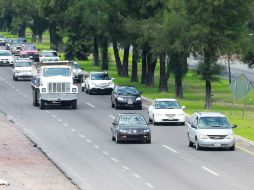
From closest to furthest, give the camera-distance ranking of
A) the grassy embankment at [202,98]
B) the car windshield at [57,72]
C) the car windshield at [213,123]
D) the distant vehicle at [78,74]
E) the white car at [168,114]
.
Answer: the car windshield at [213,123] < the white car at [168,114] < the grassy embankment at [202,98] < the car windshield at [57,72] < the distant vehicle at [78,74]

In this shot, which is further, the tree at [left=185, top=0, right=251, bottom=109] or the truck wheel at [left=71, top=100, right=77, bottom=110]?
the tree at [left=185, top=0, right=251, bottom=109]

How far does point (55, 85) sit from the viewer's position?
65.1 meters

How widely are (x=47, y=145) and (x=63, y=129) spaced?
736 centimetres

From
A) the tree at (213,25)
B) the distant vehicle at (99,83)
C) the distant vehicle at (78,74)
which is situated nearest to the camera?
the tree at (213,25)

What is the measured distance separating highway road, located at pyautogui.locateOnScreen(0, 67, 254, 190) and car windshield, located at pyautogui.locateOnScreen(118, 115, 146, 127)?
3.24ft

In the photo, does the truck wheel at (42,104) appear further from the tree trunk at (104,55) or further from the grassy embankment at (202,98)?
the tree trunk at (104,55)

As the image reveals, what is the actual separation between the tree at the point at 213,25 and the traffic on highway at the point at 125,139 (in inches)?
214

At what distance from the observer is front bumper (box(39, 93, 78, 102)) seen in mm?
65062

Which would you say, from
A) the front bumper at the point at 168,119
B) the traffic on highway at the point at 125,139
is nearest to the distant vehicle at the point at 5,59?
the traffic on highway at the point at 125,139

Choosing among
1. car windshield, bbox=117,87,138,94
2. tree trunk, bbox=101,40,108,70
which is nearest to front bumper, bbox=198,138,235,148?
car windshield, bbox=117,87,138,94

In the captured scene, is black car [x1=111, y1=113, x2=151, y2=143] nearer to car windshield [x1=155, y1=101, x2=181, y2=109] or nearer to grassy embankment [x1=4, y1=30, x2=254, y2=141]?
grassy embankment [x1=4, y1=30, x2=254, y2=141]

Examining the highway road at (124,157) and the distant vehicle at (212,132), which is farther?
the distant vehicle at (212,132)

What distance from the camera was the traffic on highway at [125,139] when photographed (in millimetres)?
36156

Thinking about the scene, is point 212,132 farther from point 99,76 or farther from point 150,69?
point 150,69
